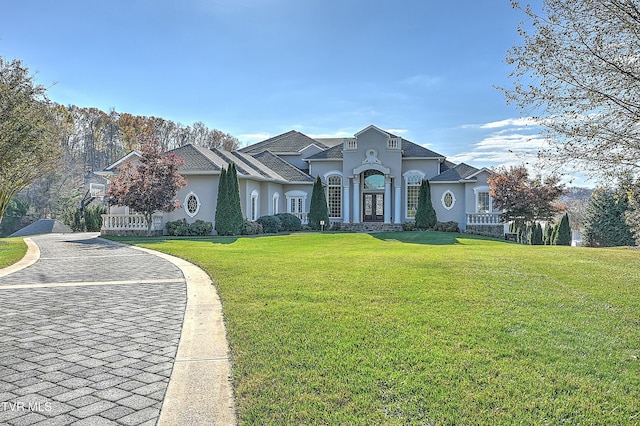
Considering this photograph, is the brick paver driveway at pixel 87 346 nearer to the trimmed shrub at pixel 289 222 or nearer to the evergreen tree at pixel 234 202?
the evergreen tree at pixel 234 202

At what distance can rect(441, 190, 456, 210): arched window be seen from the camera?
31.4m

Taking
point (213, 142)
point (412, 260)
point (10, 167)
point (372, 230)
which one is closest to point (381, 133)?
point (372, 230)

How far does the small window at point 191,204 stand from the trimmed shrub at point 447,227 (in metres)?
15.6

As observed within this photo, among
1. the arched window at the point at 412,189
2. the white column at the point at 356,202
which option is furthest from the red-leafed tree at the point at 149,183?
the arched window at the point at 412,189

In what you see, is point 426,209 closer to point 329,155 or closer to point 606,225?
point 329,155

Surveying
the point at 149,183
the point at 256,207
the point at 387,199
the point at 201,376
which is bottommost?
the point at 201,376

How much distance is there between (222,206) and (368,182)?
516 inches

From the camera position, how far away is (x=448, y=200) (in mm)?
31578

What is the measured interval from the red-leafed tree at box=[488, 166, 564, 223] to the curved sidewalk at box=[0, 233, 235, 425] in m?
20.9

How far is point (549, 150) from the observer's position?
22.0ft

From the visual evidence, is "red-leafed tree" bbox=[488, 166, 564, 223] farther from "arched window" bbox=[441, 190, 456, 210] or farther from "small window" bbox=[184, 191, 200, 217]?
"small window" bbox=[184, 191, 200, 217]

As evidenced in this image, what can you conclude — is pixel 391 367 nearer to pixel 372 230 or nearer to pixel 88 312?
pixel 88 312

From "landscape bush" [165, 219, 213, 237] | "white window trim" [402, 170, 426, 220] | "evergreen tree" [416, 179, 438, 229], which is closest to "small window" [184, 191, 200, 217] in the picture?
"landscape bush" [165, 219, 213, 237]

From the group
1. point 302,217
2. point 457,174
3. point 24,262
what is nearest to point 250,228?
point 302,217
